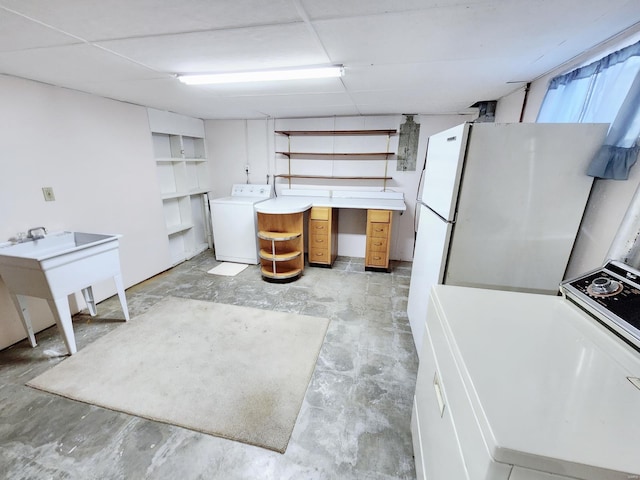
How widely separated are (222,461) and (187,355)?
976mm

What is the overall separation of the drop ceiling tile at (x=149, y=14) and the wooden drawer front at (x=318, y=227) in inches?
103

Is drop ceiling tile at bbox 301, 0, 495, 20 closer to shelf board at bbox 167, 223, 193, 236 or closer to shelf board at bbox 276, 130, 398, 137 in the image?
shelf board at bbox 276, 130, 398, 137

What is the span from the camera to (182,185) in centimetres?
412

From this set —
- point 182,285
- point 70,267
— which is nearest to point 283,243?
point 182,285

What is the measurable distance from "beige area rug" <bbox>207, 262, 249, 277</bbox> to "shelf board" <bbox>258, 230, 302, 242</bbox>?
2.52 ft

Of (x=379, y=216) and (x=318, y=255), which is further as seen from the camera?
(x=318, y=255)

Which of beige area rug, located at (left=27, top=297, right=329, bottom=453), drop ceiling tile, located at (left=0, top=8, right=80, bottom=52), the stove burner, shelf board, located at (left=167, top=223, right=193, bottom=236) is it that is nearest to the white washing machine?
shelf board, located at (left=167, top=223, right=193, bottom=236)

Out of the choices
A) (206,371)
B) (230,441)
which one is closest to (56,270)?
(206,371)

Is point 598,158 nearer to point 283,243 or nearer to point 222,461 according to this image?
point 222,461

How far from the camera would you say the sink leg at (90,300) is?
2643 millimetres

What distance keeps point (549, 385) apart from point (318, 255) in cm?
331

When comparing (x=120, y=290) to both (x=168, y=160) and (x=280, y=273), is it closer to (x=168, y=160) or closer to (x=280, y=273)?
(x=280, y=273)

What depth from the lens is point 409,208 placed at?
13.3 feet

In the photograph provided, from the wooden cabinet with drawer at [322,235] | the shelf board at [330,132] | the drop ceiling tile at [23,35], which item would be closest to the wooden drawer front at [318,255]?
the wooden cabinet with drawer at [322,235]
